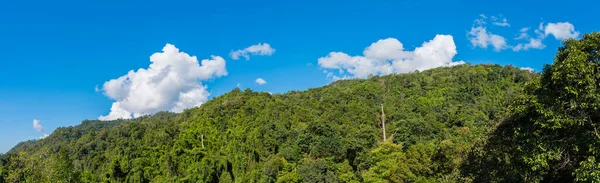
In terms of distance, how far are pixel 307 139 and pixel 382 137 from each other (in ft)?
49.0

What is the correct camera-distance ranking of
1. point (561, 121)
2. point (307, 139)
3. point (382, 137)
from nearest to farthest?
1. point (561, 121)
2. point (307, 139)
3. point (382, 137)

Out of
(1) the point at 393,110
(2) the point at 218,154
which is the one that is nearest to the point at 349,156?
(2) the point at 218,154

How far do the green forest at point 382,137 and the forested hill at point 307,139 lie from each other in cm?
17

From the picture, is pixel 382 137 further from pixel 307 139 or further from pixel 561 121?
pixel 561 121

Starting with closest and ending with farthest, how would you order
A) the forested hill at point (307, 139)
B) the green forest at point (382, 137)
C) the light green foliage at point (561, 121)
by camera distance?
the light green foliage at point (561, 121) → the green forest at point (382, 137) → the forested hill at point (307, 139)

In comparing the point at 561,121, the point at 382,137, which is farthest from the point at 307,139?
the point at 561,121

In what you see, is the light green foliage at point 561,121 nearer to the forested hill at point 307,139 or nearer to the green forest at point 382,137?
the green forest at point 382,137

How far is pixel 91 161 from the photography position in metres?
72.2

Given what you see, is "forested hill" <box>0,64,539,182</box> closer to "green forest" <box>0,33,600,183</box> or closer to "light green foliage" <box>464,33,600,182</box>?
"green forest" <box>0,33,600,183</box>

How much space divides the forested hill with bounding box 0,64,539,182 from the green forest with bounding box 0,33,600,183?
0.54 ft

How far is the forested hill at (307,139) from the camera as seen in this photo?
36812mm

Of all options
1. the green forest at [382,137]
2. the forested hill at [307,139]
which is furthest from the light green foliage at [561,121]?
the forested hill at [307,139]

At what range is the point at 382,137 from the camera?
57.4m

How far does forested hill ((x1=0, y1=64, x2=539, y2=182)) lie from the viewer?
3681 cm
